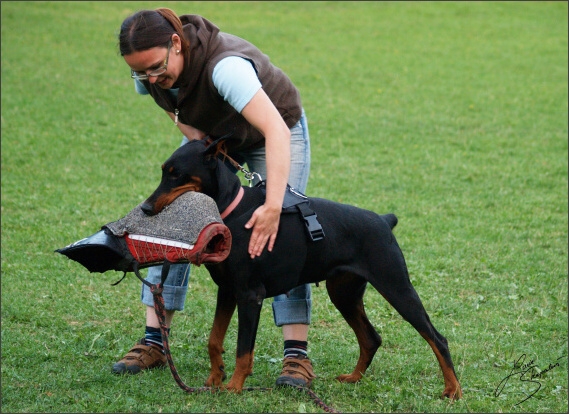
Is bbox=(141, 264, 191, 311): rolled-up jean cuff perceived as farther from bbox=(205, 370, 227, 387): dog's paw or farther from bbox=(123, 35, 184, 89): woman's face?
bbox=(123, 35, 184, 89): woman's face

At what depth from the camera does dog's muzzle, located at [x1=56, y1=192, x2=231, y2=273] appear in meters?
3.67

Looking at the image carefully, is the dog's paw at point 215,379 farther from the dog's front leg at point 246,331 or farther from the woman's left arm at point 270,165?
the woman's left arm at point 270,165

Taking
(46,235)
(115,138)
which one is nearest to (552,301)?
(46,235)

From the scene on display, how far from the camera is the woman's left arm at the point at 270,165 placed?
375 cm

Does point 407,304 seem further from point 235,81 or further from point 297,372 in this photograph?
point 235,81

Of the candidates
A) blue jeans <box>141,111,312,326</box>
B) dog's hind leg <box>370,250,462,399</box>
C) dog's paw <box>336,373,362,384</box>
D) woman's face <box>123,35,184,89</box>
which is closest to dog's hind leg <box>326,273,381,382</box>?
dog's paw <box>336,373,362,384</box>

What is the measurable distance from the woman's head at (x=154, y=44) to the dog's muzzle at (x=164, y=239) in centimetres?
63

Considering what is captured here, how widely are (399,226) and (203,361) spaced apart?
3654mm

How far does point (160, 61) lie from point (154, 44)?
92 mm

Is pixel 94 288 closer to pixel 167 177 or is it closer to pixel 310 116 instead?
pixel 167 177

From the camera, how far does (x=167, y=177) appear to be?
387 centimetres

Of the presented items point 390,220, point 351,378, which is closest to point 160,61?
point 390,220
